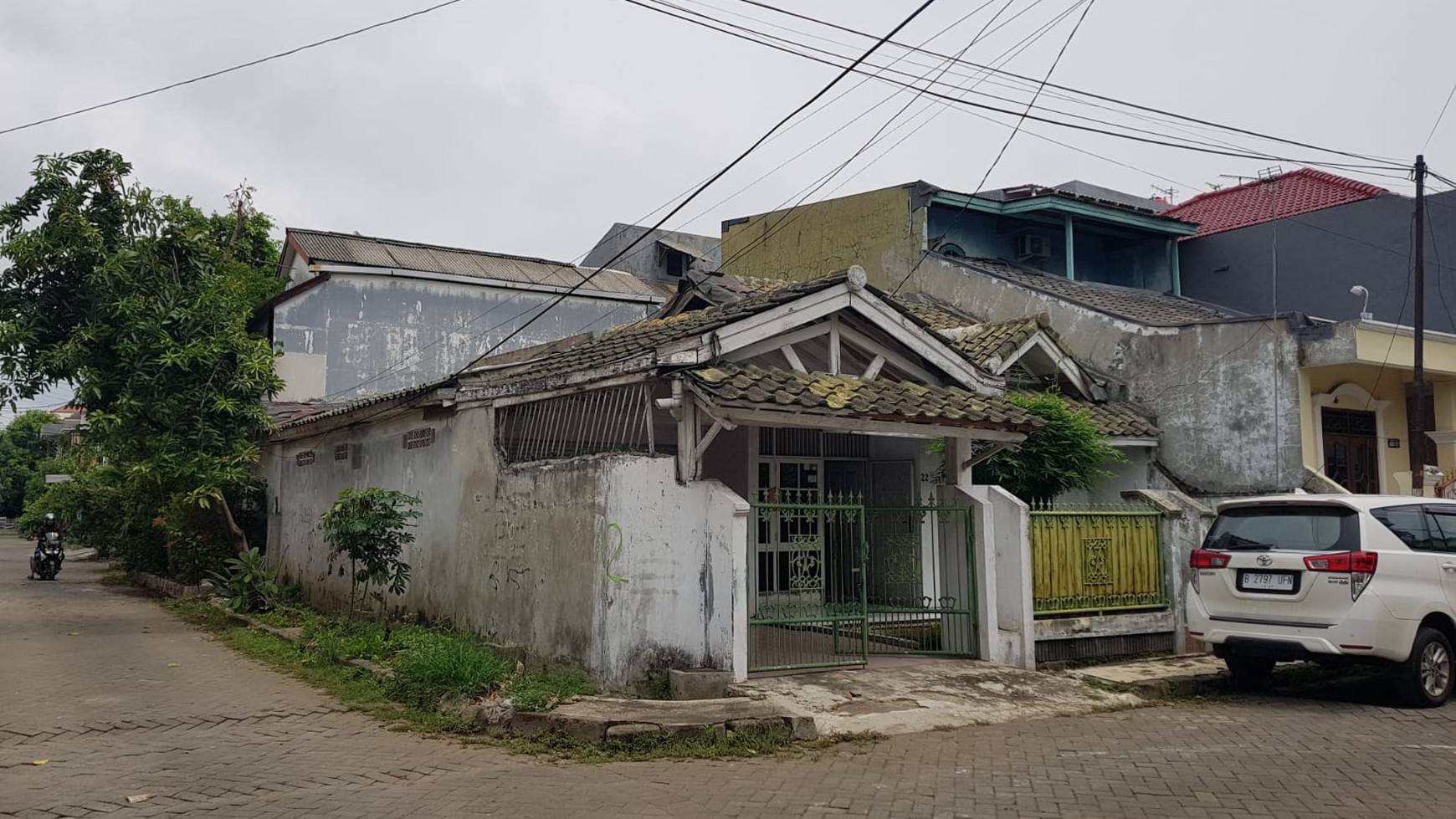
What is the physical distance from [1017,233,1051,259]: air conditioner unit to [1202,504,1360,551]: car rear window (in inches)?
454

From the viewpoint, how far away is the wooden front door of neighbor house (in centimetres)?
1622

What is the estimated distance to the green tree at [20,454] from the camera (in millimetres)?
53031

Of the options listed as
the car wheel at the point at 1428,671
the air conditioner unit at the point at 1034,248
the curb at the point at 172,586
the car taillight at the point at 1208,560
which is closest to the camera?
the car wheel at the point at 1428,671

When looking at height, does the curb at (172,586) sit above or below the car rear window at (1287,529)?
below

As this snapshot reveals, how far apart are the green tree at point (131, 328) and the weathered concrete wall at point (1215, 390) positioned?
1309 centimetres

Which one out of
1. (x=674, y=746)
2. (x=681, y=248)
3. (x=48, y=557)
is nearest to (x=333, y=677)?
(x=674, y=746)

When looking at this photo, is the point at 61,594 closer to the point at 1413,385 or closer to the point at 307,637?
the point at 307,637

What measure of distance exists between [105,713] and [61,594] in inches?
530

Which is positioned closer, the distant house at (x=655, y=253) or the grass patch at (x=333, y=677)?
the grass patch at (x=333, y=677)

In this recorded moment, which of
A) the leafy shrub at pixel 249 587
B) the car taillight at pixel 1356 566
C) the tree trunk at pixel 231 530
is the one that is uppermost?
the tree trunk at pixel 231 530

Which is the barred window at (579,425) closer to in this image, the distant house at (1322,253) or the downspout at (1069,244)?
the downspout at (1069,244)

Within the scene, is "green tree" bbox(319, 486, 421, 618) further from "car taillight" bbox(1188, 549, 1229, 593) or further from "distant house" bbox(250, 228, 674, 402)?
"distant house" bbox(250, 228, 674, 402)

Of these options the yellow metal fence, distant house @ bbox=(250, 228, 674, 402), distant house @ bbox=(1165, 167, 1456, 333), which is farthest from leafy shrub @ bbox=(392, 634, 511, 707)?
distant house @ bbox=(1165, 167, 1456, 333)

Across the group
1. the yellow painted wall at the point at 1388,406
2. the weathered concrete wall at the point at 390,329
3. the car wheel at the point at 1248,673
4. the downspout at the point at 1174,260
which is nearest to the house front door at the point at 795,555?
the car wheel at the point at 1248,673
